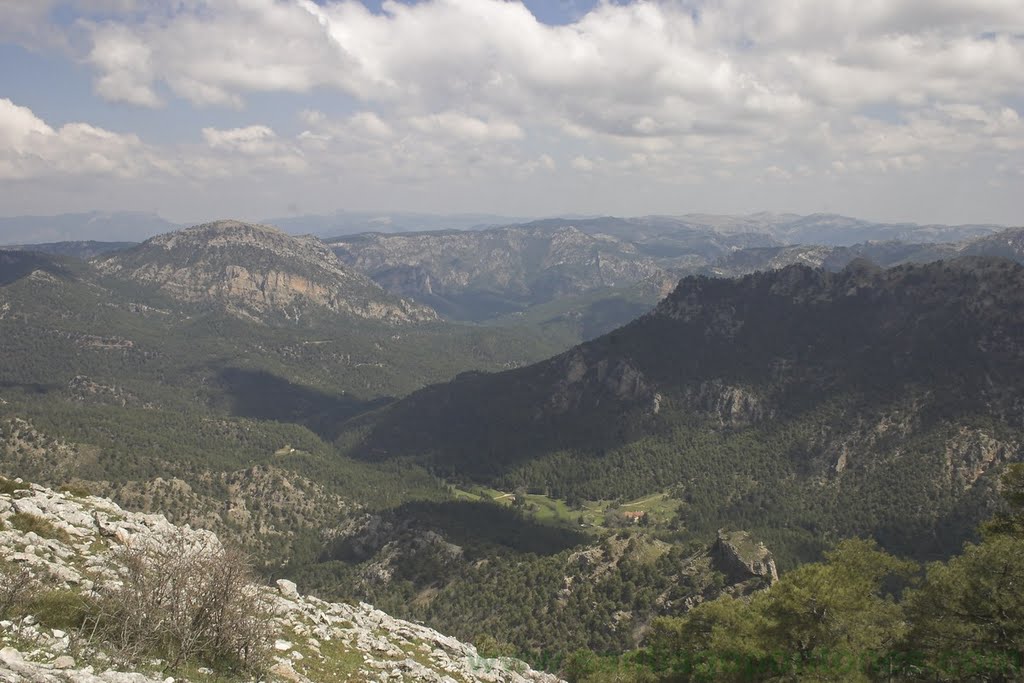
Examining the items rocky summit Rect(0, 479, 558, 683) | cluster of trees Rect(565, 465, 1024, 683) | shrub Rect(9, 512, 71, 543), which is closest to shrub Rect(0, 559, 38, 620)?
rocky summit Rect(0, 479, 558, 683)

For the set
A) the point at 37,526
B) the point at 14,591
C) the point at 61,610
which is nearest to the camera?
the point at 14,591

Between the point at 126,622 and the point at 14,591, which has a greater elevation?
the point at 14,591

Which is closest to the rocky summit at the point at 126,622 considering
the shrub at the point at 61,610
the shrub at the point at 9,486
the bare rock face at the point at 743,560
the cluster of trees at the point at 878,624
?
the shrub at the point at 61,610

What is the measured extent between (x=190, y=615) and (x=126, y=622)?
3269 mm

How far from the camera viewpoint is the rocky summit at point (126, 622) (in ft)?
88.2

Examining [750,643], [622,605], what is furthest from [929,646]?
[622,605]

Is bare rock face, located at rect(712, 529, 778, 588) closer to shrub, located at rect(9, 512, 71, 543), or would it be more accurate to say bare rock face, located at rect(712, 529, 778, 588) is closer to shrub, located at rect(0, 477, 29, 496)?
shrub, located at rect(9, 512, 71, 543)

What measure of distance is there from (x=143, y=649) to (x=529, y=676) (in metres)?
42.7

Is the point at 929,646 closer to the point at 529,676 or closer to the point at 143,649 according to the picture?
the point at 529,676

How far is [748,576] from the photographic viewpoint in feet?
395

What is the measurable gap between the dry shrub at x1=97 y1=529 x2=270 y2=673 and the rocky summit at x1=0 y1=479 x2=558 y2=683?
13.3 inches

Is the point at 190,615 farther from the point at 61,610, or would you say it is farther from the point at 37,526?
the point at 37,526

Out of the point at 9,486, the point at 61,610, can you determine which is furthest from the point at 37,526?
the point at 61,610

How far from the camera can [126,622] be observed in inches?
1136
